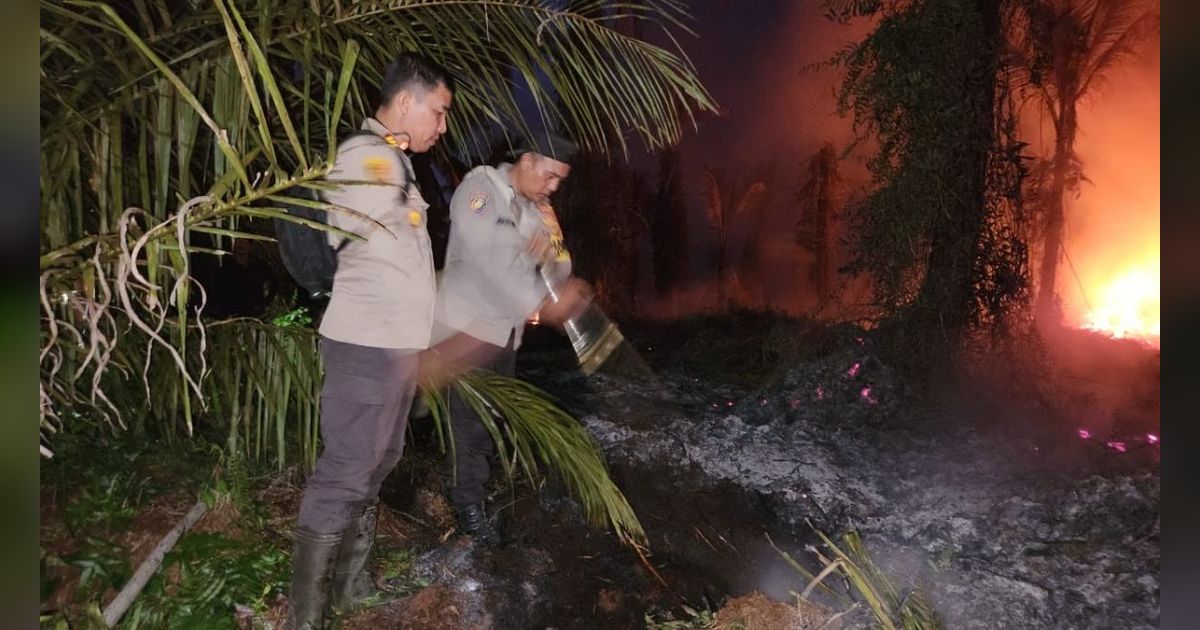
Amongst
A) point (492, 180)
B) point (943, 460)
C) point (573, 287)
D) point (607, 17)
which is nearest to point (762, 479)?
point (943, 460)

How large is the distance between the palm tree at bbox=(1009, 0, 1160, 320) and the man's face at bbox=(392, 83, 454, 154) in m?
5.90

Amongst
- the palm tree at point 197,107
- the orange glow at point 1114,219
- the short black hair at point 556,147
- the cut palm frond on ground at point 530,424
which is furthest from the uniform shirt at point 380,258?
the orange glow at point 1114,219

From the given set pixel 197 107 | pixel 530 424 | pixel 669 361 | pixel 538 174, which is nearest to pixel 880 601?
pixel 530 424

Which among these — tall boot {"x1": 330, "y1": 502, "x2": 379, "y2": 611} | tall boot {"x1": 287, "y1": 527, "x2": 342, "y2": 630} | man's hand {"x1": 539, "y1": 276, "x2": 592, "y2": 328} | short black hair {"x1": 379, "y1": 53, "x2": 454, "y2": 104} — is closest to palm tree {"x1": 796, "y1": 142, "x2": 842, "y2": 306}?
man's hand {"x1": 539, "y1": 276, "x2": 592, "y2": 328}

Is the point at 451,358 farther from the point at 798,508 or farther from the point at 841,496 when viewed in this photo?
the point at 841,496

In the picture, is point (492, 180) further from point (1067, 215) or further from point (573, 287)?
point (1067, 215)

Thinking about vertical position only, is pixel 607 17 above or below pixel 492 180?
above

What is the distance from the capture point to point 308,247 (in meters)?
1.31

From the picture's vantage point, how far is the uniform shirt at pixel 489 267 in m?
2.12

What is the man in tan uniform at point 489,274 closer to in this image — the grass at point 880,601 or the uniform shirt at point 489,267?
the uniform shirt at point 489,267

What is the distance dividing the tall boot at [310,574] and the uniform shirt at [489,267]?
0.83m

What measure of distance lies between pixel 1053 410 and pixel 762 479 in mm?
2486

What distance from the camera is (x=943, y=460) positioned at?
380cm

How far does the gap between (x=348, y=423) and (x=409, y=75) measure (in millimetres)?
753
